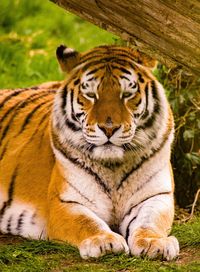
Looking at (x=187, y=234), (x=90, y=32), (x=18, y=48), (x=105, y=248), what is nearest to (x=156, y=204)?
(x=187, y=234)

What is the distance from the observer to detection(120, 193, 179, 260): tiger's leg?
5324 mm

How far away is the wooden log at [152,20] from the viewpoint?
5.11m

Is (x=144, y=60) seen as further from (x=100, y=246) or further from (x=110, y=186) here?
(x=100, y=246)

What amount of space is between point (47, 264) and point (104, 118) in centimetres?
85

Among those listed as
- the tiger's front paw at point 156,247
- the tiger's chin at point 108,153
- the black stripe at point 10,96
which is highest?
the black stripe at point 10,96

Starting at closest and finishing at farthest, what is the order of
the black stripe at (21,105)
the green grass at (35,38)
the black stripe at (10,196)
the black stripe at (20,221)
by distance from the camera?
the black stripe at (20,221) → the black stripe at (10,196) → the black stripe at (21,105) → the green grass at (35,38)

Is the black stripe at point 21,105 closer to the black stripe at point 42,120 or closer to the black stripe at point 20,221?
the black stripe at point 42,120

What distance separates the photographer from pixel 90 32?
11.2 metres

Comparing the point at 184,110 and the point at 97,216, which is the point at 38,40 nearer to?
the point at 184,110

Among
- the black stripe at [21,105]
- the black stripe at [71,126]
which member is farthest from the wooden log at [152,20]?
the black stripe at [21,105]

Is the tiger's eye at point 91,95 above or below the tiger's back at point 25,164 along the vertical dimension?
above

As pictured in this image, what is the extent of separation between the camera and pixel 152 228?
5.65 metres

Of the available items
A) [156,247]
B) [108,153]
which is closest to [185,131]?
[108,153]

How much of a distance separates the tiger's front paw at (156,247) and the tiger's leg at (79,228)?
8cm
